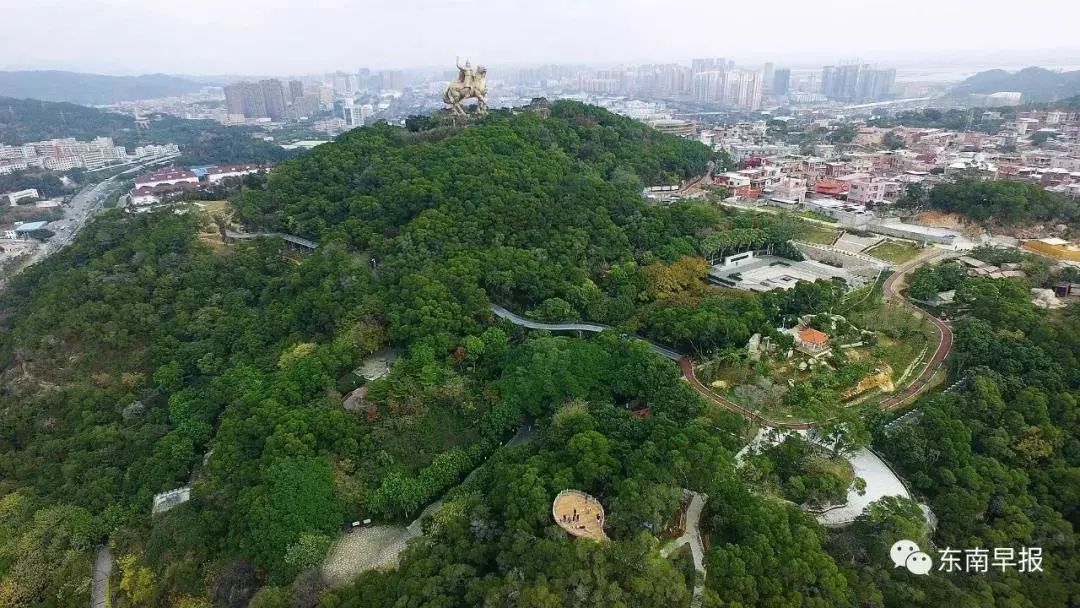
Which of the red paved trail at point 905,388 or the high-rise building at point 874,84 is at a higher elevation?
the high-rise building at point 874,84

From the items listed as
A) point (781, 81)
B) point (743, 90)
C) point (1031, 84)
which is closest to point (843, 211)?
point (743, 90)

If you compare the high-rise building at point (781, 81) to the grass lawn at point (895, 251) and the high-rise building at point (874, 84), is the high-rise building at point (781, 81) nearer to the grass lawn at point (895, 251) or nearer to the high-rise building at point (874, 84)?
the high-rise building at point (874, 84)

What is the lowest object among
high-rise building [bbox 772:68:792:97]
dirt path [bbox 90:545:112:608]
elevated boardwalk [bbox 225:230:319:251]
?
dirt path [bbox 90:545:112:608]

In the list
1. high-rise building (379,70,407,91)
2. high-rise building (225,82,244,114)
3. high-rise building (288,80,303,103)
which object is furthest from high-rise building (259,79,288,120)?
high-rise building (379,70,407,91)

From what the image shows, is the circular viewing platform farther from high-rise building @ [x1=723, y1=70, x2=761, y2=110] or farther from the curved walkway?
high-rise building @ [x1=723, y1=70, x2=761, y2=110]

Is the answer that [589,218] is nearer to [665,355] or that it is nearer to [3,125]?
[665,355]
